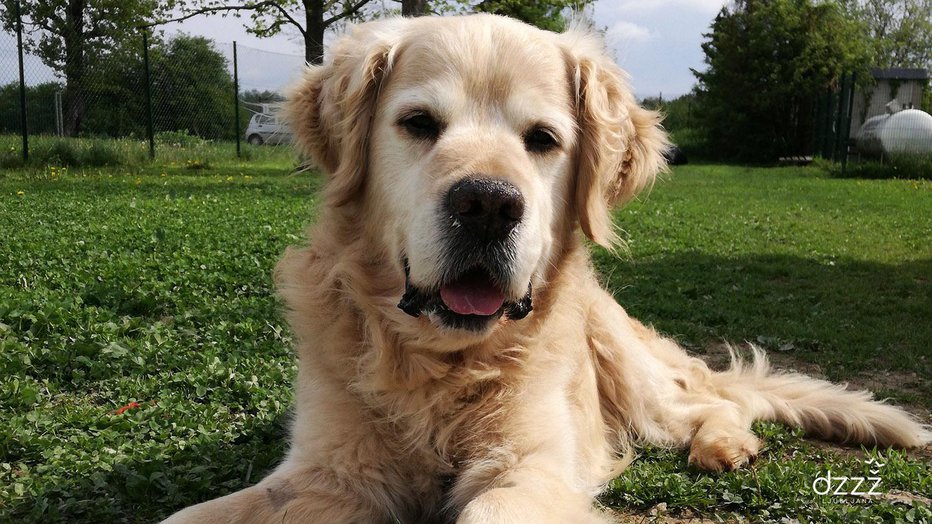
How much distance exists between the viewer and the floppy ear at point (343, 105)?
3.18 meters

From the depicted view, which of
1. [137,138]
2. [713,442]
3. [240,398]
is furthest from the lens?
[137,138]

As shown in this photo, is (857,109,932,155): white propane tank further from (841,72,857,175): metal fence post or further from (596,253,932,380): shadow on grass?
(596,253,932,380): shadow on grass

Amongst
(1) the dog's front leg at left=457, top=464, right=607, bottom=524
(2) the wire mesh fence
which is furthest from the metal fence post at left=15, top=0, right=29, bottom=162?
(1) the dog's front leg at left=457, top=464, right=607, bottom=524

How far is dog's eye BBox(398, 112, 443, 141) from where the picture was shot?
3002mm

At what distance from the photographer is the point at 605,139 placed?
134 inches

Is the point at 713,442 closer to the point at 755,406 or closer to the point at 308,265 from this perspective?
the point at 755,406

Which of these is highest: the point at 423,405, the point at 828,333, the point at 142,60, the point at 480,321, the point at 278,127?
the point at 142,60

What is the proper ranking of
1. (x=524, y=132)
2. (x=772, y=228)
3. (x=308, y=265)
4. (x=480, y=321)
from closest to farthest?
(x=480, y=321) < (x=524, y=132) < (x=308, y=265) < (x=772, y=228)

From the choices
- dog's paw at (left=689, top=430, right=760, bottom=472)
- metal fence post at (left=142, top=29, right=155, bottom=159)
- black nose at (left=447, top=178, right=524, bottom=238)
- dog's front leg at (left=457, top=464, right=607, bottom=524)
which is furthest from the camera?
metal fence post at (left=142, top=29, right=155, bottom=159)

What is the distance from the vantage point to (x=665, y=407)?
162 inches

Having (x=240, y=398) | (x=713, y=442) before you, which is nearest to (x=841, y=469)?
(x=713, y=442)

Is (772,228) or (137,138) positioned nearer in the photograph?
(772,228)

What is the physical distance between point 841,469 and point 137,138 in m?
17.3

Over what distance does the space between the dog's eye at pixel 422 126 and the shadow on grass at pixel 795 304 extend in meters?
3.31
